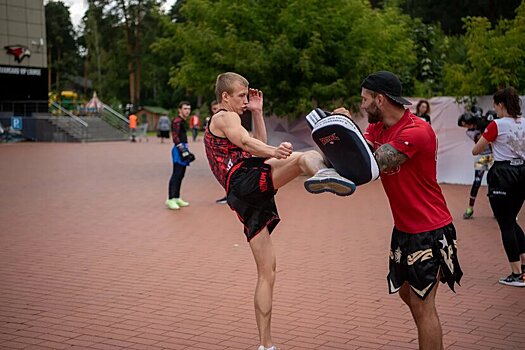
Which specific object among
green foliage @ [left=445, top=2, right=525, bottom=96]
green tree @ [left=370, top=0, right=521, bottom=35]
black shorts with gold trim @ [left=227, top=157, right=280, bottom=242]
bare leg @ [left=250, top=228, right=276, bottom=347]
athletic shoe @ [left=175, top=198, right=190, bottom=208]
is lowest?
athletic shoe @ [left=175, top=198, right=190, bottom=208]

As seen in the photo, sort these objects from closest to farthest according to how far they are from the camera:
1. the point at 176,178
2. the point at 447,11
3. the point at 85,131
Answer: the point at 176,178 < the point at 447,11 < the point at 85,131

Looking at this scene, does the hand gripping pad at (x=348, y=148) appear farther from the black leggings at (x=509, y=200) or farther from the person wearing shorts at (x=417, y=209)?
the black leggings at (x=509, y=200)

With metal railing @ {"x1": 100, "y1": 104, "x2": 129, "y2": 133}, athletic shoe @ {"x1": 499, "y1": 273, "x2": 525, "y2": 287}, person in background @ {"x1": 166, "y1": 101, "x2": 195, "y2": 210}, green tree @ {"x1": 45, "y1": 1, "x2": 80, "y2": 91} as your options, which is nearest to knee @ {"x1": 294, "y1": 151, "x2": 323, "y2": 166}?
athletic shoe @ {"x1": 499, "y1": 273, "x2": 525, "y2": 287}

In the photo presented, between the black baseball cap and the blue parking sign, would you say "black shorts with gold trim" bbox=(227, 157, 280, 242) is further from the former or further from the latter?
the blue parking sign

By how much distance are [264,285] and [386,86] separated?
168 centimetres

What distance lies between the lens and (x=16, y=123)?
128 ft

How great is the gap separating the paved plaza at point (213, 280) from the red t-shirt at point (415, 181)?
1.41 meters

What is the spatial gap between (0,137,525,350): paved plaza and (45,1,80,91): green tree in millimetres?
62537

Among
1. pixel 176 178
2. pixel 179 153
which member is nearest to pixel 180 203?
pixel 176 178

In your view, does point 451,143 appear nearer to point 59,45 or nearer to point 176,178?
point 176,178

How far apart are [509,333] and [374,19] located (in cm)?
1225

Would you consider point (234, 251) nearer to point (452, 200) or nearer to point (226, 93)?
point (226, 93)

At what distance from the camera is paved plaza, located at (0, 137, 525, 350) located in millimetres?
5496

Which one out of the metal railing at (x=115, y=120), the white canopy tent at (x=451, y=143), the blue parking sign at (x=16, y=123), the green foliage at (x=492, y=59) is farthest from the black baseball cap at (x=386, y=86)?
the metal railing at (x=115, y=120)
